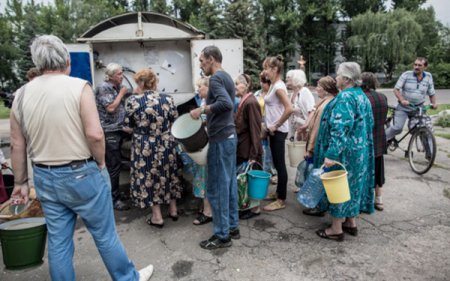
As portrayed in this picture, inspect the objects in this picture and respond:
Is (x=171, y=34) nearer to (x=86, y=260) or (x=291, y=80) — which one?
(x=291, y=80)

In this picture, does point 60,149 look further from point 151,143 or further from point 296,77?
point 296,77

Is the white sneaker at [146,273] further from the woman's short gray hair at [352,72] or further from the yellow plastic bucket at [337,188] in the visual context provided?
the woman's short gray hair at [352,72]

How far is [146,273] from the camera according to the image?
2.85 meters

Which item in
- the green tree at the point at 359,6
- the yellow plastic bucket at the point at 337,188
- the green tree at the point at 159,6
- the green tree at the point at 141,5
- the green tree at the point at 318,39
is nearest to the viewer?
the yellow plastic bucket at the point at 337,188

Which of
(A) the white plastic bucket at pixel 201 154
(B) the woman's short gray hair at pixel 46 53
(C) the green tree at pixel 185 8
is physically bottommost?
(A) the white plastic bucket at pixel 201 154

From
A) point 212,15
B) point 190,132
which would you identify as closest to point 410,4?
point 212,15

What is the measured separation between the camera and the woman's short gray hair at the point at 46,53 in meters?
2.13

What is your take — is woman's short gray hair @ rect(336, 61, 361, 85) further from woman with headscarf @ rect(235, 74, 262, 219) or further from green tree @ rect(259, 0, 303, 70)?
green tree @ rect(259, 0, 303, 70)

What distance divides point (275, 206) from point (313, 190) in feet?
2.95

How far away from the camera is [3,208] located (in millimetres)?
2869

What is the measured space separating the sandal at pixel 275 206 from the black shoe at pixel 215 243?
3.24 ft

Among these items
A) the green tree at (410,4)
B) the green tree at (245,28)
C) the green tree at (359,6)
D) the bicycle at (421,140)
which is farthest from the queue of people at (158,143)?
the green tree at (410,4)

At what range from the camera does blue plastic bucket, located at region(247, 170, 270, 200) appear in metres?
3.72

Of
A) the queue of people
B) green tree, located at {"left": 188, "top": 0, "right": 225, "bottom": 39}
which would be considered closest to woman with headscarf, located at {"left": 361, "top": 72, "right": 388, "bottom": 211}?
the queue of people
